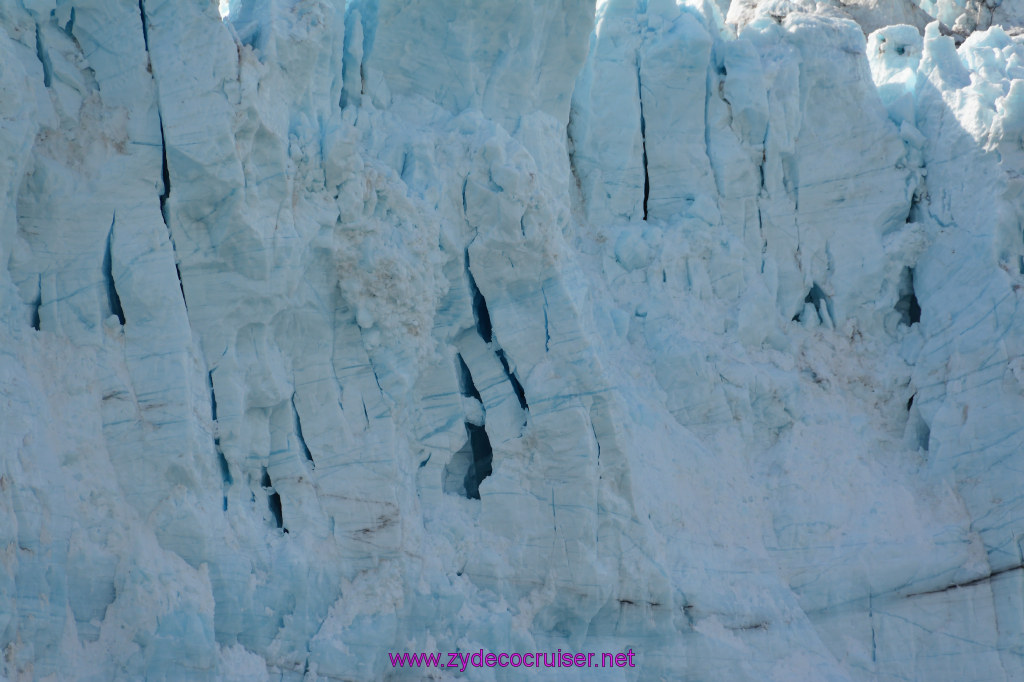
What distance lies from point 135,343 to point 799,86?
10.0m

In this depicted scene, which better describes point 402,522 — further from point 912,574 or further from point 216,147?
point 912,574

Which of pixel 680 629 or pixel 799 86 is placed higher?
pixel 799 86

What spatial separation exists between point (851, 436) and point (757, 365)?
58.9 inches

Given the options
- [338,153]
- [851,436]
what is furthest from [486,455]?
[851,436]

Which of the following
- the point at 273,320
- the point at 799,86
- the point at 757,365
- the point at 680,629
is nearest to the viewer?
the point at 273,320

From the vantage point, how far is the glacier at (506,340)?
1176cm

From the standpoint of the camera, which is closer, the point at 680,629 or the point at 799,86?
the point at 680,629

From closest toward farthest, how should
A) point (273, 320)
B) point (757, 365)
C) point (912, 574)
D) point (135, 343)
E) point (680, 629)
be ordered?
point (135, 343) → point (273, 320) → point (680, 629) → point (912, 574) → point (757, 365)

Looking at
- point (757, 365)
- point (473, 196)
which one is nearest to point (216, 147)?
point (473, 196)

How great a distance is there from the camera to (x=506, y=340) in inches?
567

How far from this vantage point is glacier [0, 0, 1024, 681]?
38.6ft

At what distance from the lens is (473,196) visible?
14.4 meters

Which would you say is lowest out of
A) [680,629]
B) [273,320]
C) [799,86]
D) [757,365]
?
[680,629]

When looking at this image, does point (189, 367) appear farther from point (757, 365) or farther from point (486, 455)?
point (757, 365)
